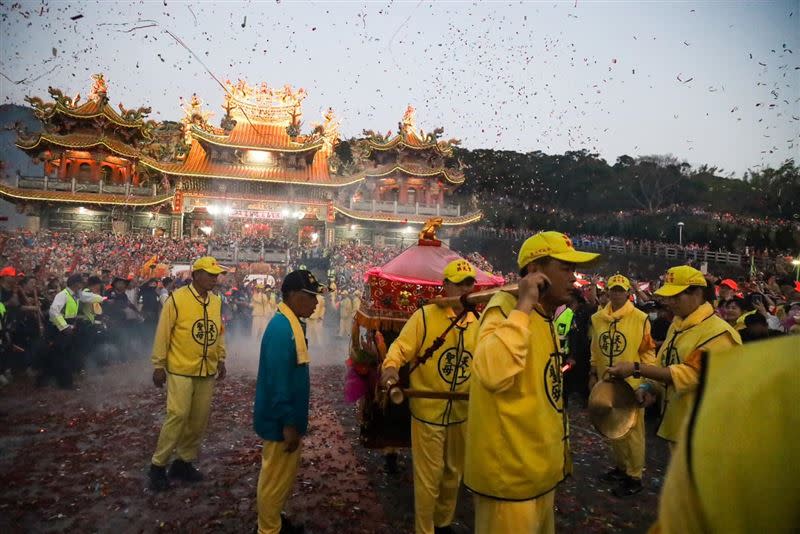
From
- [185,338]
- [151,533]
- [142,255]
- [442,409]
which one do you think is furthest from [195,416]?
[142,255]

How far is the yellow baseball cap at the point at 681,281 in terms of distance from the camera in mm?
3658

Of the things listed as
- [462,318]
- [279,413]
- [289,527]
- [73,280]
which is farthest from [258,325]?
[462,318]

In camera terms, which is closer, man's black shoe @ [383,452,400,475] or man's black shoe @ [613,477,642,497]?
man's black shoe @ [613,477,642,497]

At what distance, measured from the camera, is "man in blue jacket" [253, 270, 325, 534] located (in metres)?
3.38

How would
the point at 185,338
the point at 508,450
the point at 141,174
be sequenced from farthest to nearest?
the point at 141,174 → the point at 185,338 → the point at 508,450

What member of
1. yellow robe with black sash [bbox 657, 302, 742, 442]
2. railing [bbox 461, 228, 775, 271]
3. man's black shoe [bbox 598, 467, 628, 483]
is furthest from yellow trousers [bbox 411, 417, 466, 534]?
railing [bbox 461, 228, 775, 271]

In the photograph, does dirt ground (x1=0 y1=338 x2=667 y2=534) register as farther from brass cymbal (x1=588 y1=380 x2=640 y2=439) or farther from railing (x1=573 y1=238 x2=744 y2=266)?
railing (x1=573 y1=238 x2=744 y2=266)

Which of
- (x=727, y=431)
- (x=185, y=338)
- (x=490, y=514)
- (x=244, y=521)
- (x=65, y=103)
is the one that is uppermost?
(x=65, y=103)

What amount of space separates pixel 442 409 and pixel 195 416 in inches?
106

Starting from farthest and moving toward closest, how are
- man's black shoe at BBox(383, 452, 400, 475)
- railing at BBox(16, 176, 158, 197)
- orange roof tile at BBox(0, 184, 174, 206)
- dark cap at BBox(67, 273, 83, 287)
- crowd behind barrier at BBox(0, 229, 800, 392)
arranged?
1. railing at BBox(16, 176, 158, 197)
2. orange roof tile at BBox(0, 184, 174, 206)
3. dark cap at BBox(67, 273, 83, 287)
4. crowd behind barrier at BBox(0, 229, 800, 392)
5. man's black shoe at BBox(383, 452, 400, 475)

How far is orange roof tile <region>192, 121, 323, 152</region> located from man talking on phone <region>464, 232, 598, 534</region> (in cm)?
3065

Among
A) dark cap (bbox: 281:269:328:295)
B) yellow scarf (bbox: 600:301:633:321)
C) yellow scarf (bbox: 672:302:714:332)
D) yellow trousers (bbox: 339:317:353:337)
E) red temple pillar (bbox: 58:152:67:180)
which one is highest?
red temple pillar (bbox: 58:152:67:180)

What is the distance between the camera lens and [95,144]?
106 feet

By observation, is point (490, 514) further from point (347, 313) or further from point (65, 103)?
point (65, 103)
